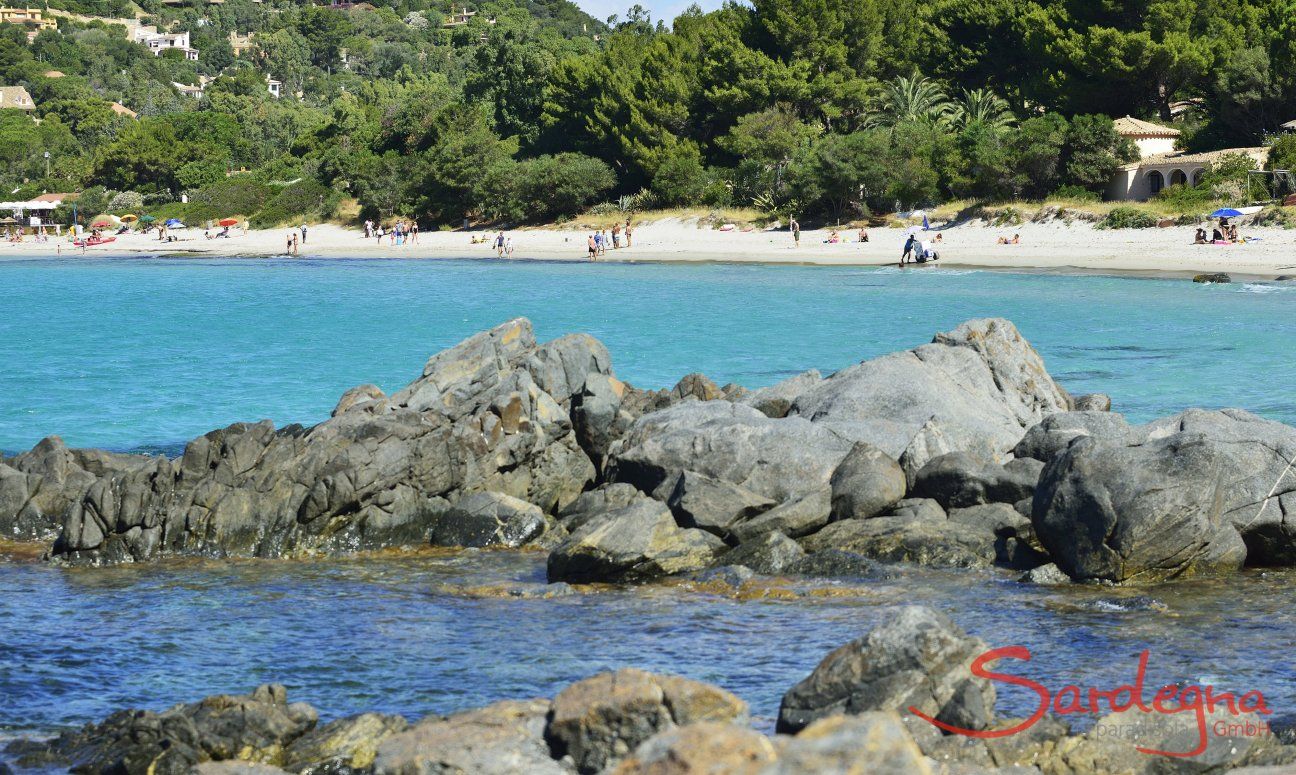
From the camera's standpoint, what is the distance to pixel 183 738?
848 centimetres

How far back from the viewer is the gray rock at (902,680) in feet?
26.7

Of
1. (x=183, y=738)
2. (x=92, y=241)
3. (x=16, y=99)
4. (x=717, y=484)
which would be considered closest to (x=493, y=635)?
(x=183, y=738)

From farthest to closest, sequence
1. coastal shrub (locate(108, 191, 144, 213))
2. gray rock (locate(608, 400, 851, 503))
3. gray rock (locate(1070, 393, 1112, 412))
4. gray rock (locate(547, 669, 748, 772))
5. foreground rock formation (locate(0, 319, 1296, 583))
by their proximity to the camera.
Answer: coastal shrub (locate(108, 191, 144, 213)) < gray rock (locate(1070, 393, 1112, 412)) < gray rock (locate(608, 400, 851, 503)) < foreground rock formation (locate(0, 319, 1296, 583)) < gray rock (locate(547, 669, 748, 772))

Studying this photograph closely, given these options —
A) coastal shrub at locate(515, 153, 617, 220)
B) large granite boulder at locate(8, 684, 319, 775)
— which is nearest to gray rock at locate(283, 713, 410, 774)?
large granite boulder at locate(8, 684, 319, 775)

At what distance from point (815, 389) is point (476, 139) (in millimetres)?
58086

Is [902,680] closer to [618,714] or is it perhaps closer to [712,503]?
[618,714]

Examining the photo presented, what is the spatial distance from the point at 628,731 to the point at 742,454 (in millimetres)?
8452

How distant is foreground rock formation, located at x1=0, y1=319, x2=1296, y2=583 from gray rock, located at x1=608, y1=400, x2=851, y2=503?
0.10 ft

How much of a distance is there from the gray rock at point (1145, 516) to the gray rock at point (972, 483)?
1.98 metres

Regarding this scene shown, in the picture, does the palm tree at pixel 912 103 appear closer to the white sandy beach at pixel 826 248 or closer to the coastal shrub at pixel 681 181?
the coastal shrub at pixel 681 181

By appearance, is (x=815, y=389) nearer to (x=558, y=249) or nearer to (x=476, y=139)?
(x=558, y=249)

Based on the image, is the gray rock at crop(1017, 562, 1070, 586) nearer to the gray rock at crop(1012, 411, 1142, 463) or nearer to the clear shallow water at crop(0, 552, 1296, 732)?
the clear shallow water at crop(0, 552, 1296, 732)

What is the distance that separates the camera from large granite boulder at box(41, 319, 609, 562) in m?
14.8

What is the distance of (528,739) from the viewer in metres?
7.37
